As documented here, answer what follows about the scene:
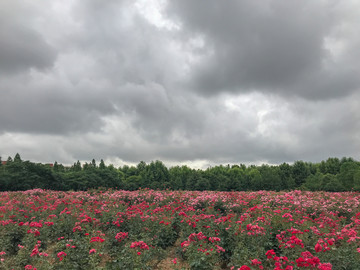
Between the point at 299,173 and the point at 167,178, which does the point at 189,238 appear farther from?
the point at 299,173

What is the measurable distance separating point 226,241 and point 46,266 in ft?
15.5

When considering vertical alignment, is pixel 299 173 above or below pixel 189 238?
above

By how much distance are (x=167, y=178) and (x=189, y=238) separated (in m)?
41.7

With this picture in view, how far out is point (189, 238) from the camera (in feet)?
22.2

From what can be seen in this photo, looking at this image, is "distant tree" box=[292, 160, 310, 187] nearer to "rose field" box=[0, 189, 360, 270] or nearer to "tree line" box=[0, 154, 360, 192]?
"tree line" box=[0, 154, 360, 192]

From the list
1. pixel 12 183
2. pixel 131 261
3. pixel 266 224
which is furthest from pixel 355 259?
pixel 12 183

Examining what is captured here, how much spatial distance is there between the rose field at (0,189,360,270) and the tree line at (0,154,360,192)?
1978 centimetres

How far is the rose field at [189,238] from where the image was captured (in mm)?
6105

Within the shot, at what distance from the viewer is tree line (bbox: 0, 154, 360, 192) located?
31.0 meters

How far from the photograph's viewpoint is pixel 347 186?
1443 inches

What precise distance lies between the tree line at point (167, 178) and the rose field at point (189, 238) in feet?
64.9

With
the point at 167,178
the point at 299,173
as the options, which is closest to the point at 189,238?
the point at 167,178

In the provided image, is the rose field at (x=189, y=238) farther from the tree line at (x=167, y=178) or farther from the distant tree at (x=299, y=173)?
the distant tree at (x=299, y=173)

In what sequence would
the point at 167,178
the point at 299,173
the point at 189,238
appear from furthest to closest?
1. the point at 299,173
2. the point at 167,178
3. the point at 189,238
